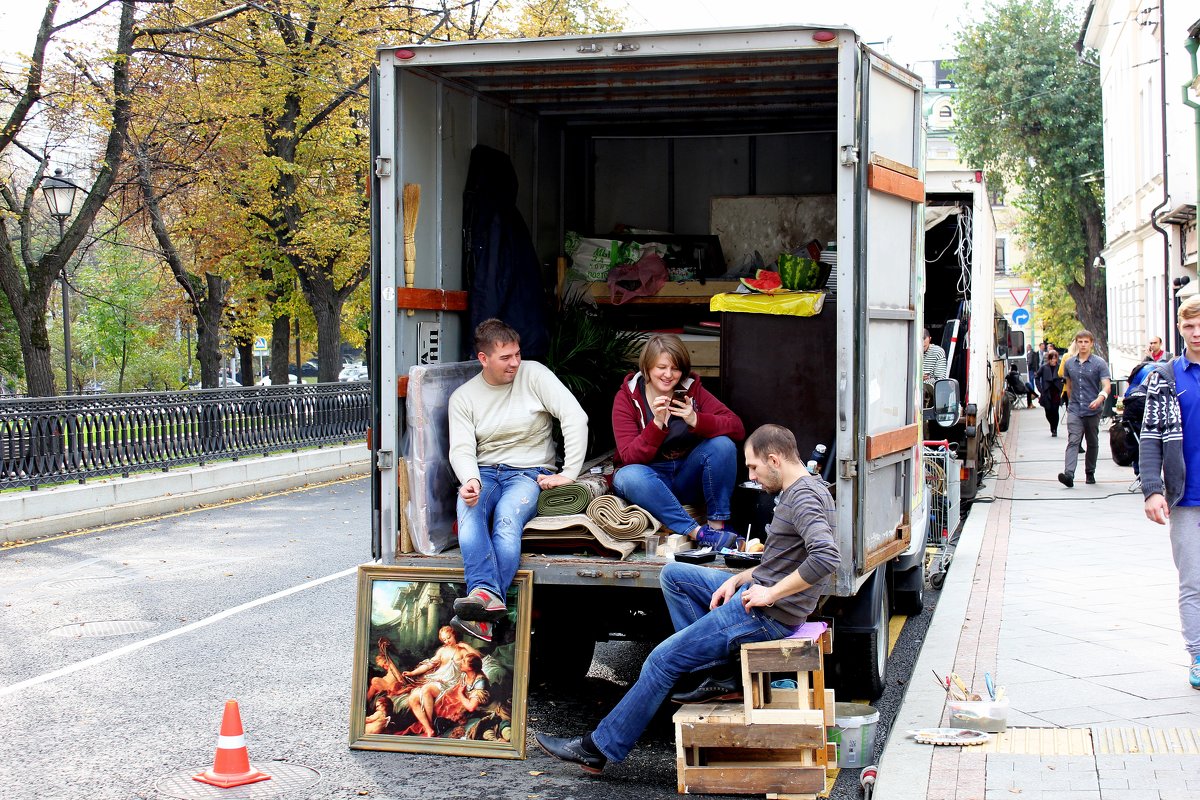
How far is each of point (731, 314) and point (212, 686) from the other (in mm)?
3456

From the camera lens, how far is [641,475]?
244 inches

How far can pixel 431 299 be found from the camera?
6586 millimetres

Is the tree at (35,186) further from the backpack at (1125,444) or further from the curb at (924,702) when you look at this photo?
the backpack at (1125,444)

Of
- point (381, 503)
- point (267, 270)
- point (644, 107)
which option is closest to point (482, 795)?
point (381, 503)

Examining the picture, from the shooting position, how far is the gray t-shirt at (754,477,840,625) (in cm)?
496

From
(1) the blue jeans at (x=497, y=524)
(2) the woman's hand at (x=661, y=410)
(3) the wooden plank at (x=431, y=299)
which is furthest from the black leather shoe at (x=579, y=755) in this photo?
(3) the wooden plank at (x=431, y=299)

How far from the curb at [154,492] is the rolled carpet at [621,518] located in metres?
8.56

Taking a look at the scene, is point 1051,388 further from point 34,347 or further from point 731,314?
point 731,314

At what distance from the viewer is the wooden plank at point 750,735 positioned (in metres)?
4.83

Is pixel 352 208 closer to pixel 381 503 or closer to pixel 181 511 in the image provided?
pixel 181 511

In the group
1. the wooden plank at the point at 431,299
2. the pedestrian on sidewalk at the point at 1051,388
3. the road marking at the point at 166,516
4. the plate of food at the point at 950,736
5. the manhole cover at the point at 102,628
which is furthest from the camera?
the pedestrian on sidewalk at the point at 1051,388

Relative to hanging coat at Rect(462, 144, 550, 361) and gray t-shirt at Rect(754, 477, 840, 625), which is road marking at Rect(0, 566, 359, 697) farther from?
gray t-shirt at Rect(754, 477, 840, 625)

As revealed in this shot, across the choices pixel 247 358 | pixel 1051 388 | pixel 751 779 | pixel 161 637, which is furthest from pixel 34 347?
pixel 1051 388

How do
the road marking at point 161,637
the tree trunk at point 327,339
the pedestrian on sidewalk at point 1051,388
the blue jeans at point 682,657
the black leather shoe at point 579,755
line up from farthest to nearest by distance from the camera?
1. the tree trunk at point 327,339
2. the pedestrian on sidewalk at point 1051,388
3. the road marking at point 161,637
4. the black leather shoe at point 579,755
5. the blue jeans at point 682,657
